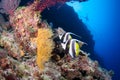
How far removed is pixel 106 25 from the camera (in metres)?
107

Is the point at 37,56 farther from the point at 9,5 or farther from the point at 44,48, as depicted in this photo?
the point at 9,5

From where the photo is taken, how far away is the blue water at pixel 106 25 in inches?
2527

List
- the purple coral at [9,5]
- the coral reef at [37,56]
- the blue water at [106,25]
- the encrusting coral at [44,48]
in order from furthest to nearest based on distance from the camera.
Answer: the blue water at [106,25], the purple coral at [9,5], the encrusting coral at [44,48], the coral reef at [37,56]

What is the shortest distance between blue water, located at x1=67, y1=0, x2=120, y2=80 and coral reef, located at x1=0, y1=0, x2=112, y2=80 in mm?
Result: 46943

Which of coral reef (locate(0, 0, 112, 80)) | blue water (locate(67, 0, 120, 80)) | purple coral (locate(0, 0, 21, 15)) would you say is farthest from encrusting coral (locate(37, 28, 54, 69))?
blue water (locate(67, 0, 120, 80))

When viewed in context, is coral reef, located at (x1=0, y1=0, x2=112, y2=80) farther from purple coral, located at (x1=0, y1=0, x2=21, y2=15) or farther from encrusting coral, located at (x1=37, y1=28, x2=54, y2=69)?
purple coral, located at (x1=0, y1=0, x2=21, y2=15)

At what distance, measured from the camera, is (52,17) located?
44.0 feet

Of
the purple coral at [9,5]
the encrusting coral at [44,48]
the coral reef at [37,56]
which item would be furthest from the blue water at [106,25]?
the encrusting coral at [44,48]

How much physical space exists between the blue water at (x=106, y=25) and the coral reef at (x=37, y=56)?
46.9 m

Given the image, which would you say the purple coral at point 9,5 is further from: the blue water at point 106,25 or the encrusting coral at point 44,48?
the blue water at point 106,25

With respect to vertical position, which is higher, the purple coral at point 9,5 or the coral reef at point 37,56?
the purple coral at point 9,5

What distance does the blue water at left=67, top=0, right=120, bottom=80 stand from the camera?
6419 cm

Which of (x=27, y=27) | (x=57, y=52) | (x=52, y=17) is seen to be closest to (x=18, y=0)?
(x=27, y=27)

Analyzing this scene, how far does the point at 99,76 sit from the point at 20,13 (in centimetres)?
310
